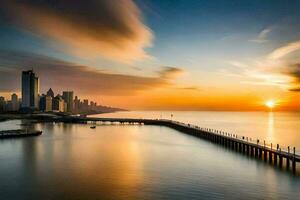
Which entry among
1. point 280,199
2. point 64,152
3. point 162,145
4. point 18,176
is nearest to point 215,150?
point 162,145

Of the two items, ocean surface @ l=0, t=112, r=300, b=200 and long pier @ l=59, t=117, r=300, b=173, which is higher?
long pier @ l=59, t=117, r=300, b=173

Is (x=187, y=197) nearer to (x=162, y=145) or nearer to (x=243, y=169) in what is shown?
(x=243, y=169)

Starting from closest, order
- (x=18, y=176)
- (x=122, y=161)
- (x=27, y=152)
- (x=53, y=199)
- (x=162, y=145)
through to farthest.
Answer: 1. (x=53, y=199)
2. (x=18, y=176)
3. (x=122, y=161)
4. (x=27, y=152)
5. (x=162, y=145)

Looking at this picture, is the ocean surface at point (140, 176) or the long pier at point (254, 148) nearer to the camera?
the ocean surface at point (140, 176)

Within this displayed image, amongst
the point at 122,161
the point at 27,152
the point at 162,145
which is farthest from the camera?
the point at 162,145

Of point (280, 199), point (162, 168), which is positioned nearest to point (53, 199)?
point (162, 168)

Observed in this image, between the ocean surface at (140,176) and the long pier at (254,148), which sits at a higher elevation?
the long pier at (254,148)

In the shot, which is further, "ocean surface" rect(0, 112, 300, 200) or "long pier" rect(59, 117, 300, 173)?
"long pier" rect(59, 117, 300, 173)

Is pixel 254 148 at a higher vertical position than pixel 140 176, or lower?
higher

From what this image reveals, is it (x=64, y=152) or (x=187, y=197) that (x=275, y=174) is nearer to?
(x=187, y=197)

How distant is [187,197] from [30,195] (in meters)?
19.1

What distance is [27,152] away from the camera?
257 feet

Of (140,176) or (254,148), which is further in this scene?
(254,148)

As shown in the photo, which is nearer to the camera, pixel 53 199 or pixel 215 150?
pixel 53 199
